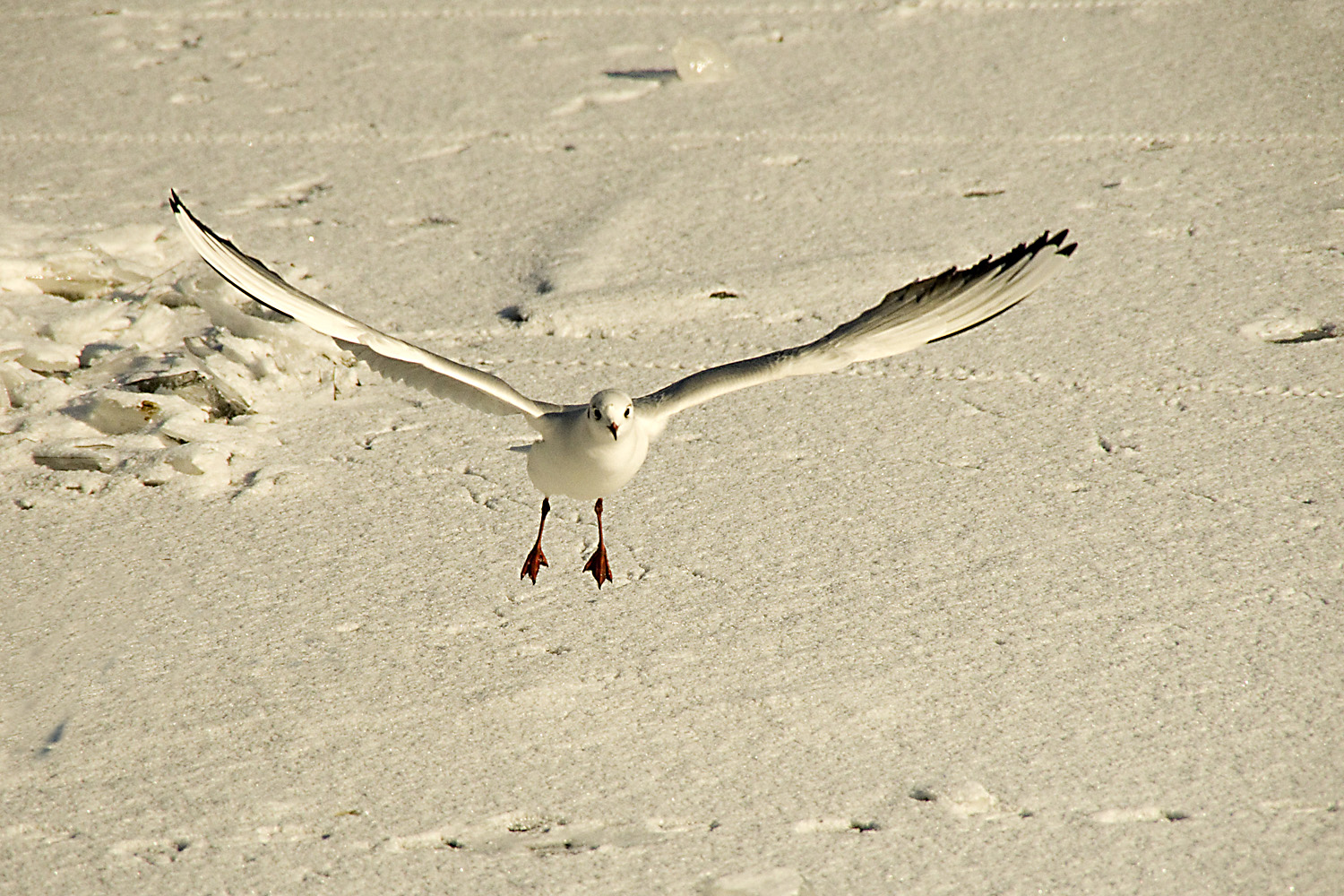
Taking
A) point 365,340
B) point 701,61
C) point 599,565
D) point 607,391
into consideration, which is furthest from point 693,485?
point 701,61

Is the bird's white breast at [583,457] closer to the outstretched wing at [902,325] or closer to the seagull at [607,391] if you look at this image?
the seagull at [607,391]

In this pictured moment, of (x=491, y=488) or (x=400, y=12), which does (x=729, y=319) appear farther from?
(x=400, y=12)

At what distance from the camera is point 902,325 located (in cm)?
342

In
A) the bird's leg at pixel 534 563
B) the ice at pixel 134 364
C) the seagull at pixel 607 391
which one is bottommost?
the bird's leg at pixel 534 563

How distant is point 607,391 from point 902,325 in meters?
0.82

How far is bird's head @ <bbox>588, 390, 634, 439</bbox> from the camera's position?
9.87 feet

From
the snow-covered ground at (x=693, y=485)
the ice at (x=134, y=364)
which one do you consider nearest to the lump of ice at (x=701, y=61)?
the snow-covered ground at (x=693, y=485)

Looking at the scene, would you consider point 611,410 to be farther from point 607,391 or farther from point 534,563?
point 534,563

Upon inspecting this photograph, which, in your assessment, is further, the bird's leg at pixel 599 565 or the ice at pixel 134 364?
the ice at pixel 134 364

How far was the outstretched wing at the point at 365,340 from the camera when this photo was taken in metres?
3.06

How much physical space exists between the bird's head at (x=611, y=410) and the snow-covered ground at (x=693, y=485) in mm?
487

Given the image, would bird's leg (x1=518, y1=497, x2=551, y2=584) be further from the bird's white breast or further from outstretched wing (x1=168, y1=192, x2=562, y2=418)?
outstretched wing (x1=168, y1=192, x2=562, y2=418)

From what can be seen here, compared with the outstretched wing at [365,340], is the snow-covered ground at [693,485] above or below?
below

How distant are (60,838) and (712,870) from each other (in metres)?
1.27
